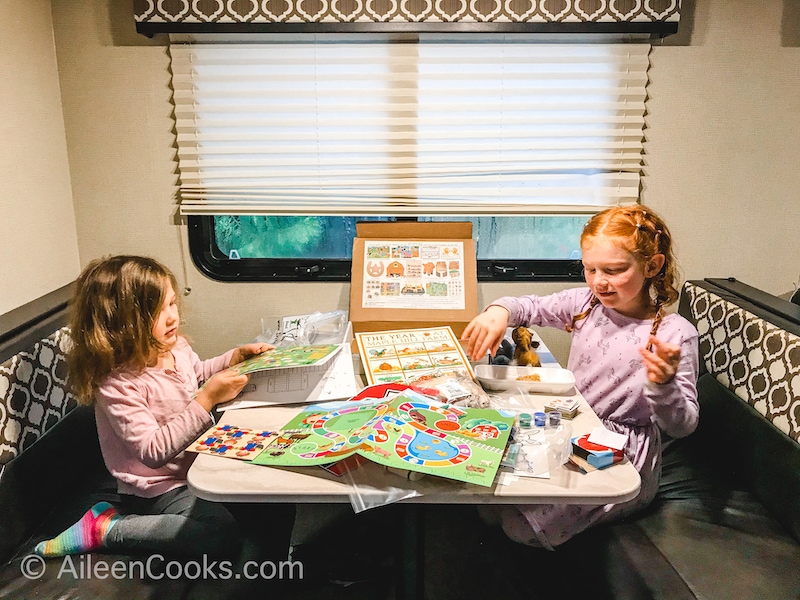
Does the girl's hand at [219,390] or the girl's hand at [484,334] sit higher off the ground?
the girl's hand at [484,334]

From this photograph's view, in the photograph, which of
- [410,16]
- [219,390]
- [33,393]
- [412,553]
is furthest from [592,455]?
[410,16]

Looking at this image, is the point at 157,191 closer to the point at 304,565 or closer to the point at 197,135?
the point at 197,135

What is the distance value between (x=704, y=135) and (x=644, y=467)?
57.4 inches

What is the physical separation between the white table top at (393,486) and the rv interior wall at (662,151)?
150 centimetres

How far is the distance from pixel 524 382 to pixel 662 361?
1.14ft

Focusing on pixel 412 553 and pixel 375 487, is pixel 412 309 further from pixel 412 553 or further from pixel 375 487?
pixel 375 487

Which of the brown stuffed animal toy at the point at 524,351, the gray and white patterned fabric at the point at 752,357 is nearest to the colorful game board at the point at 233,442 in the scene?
the brown stuffed animal toy at the point at 524,351

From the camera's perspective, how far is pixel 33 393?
5.49ft

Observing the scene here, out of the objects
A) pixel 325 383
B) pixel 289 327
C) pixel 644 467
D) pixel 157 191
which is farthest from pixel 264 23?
pixel 644 467

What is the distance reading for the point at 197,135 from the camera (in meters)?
2.47

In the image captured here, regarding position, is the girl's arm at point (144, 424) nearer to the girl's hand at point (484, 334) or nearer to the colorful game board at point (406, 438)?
the colorful game board at point (406, 438)

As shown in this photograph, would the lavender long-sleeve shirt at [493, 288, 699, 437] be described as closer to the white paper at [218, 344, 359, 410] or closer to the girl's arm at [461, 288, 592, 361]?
the girl's arm at [461, 288, 592, 361]

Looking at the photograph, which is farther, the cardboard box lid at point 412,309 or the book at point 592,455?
the cardboard box lid at point 412,309

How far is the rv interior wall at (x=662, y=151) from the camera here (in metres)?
2.38
